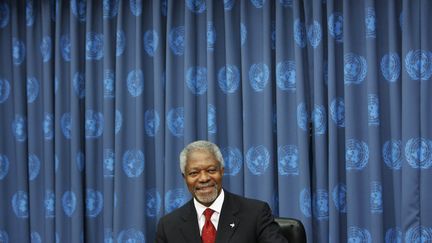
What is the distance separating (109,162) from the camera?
146 inches

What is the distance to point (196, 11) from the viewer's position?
3617mm

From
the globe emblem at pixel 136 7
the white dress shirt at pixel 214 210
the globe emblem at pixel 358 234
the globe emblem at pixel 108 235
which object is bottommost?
the globe emblem at pixel 108 235

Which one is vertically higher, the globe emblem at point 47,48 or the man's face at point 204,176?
the globe emblem at point 47,48

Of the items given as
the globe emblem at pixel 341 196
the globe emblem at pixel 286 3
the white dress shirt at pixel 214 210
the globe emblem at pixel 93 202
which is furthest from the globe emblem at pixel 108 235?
the globe emblem at pixel 286 3

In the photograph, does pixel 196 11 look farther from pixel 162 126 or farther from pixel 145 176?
pixel 145 176

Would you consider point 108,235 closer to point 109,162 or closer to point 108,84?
point 109,162

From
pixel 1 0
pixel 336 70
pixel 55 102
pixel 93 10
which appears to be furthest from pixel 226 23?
pixel 1 0

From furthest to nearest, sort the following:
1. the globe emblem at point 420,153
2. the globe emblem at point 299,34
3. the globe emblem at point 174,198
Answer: the globe emblem at point 174,198 < the globe emblem at point 299,34 < the globe emblem at point 420,153

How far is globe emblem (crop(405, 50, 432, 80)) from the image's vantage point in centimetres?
→ 313

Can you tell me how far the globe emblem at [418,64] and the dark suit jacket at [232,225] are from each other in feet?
4.03

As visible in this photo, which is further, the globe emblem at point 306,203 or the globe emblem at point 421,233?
the globe emblem at point 306,203

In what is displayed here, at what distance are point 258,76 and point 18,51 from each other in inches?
67.6

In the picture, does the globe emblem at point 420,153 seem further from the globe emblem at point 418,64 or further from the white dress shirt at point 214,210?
the white dress shirt at point 214,210

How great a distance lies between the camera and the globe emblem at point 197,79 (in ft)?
11.6
